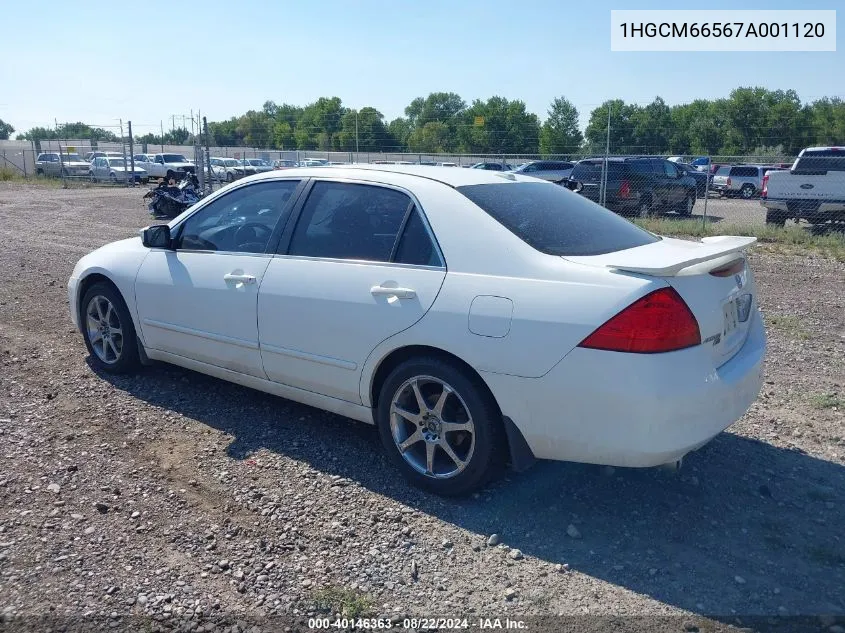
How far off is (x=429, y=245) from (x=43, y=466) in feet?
7.99

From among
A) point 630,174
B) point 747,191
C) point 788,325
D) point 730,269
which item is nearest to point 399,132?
point 630,174

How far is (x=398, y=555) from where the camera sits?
3.26 m

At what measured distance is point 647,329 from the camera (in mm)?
3121

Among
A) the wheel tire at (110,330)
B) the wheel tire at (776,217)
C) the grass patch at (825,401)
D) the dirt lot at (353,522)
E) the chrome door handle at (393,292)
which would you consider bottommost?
the dirt lot at (353,522)

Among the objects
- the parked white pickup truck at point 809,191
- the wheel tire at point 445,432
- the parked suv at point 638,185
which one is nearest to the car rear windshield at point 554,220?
the wheel tire at point 445,432

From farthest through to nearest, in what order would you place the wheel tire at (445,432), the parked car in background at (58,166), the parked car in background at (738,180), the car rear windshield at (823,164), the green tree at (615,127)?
the parked car in background at (58,166)
the parked car in background at (738,180)
the green tree at (615,127)
the car rear windshield at (823,164)
the wheel tire at (445,432)

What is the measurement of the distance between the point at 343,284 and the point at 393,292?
36cm

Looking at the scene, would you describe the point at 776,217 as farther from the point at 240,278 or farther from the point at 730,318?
the point at 240,278

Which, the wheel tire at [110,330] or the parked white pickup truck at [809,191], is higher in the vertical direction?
the parked white pickup truck at [809,191]

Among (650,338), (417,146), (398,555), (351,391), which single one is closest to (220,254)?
(351,391)

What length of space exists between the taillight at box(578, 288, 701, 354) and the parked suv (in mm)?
15215

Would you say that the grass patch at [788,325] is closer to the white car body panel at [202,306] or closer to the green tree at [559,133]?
the white car body panel at [202,306]

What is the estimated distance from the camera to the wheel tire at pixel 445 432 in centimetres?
348

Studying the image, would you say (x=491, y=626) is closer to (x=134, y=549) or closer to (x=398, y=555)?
(x=398, y=555)
